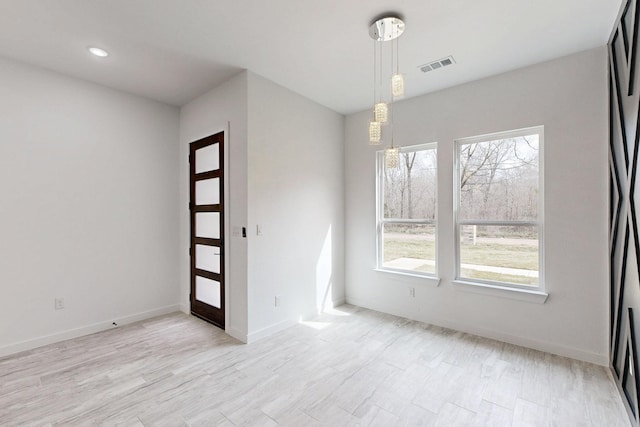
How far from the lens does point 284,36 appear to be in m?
2.55

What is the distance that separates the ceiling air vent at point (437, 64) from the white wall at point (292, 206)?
1.50m

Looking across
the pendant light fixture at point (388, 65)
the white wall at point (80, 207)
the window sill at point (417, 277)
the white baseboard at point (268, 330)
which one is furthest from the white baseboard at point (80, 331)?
the pendant light fixture at point (388, 65)

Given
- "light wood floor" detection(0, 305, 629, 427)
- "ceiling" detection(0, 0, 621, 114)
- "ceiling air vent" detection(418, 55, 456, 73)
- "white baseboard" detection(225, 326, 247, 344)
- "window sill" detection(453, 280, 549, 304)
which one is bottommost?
"light wood floor" detection(0, 305, 629, 427)

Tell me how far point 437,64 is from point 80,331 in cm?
486

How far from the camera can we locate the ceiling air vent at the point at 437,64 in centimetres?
289

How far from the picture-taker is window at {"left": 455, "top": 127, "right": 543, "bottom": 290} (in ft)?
10.0

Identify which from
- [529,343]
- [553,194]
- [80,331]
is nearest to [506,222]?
[553,194]

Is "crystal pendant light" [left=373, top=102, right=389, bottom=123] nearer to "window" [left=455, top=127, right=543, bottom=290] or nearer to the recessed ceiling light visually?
"window" [left=455, top=127, right=543, bottom=290]

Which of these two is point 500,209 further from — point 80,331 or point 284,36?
point 80,331

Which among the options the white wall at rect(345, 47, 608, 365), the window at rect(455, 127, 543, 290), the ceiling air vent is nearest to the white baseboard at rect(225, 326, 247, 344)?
the white wall at rect(345, 47, 608, 365)

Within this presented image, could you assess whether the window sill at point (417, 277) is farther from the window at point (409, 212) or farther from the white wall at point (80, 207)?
the white wall at point (80, 207)

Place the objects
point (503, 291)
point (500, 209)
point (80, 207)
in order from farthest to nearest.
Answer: point (80, 207)
point (500, 209)
point (503, 291)

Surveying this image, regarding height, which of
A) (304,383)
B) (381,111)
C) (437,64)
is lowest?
(304,383)

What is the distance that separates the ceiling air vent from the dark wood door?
7.76 ft
